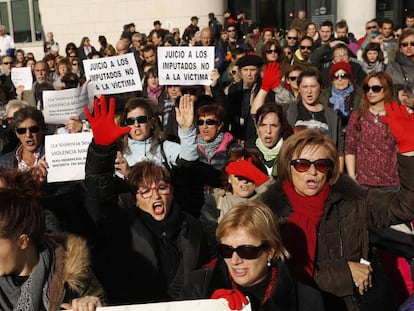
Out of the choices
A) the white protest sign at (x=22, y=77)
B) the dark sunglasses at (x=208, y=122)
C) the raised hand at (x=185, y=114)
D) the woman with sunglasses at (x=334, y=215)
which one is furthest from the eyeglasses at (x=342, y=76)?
the white protest sign at (x=22, y=77)

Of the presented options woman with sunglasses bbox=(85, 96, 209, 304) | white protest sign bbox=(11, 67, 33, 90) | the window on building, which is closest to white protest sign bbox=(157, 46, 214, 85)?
woman with sunglasses bbox=(85, 96, 209, 304)

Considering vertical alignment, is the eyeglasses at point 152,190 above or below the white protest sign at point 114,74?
below

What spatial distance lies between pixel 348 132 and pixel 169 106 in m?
2.25

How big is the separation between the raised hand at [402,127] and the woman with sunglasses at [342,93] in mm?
3538

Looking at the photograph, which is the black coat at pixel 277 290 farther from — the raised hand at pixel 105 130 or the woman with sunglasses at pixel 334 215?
the raised hand at pixel 105 130

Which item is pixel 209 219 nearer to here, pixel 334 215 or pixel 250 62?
pixel 334 215

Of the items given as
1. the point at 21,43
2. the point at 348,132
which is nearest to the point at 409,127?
the point at 348,132

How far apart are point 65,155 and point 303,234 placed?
208cm

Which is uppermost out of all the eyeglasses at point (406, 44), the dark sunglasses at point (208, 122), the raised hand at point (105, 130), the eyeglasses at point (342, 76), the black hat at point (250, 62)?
the eyeglasses at point (406, 44)

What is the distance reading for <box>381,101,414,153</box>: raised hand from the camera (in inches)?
126

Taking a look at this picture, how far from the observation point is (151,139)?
Result: 16.4ft

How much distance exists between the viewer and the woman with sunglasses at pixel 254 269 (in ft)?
9.28

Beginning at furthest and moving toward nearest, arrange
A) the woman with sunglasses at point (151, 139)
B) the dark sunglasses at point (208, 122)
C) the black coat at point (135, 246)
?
the dark sunglasses at point (208, 122), the woman with sunglasses at point (151, 139), the black coat at point (135, 246)

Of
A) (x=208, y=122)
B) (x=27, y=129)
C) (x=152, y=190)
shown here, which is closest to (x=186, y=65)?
(x=208, y=122)
